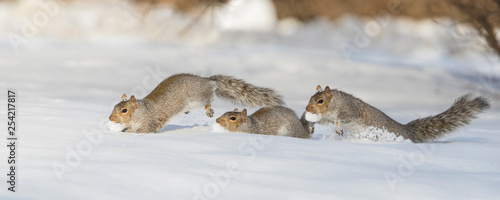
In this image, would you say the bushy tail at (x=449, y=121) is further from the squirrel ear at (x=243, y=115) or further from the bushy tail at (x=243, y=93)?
the squirrel ear at (x=243, y=115)

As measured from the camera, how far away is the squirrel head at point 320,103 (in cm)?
562

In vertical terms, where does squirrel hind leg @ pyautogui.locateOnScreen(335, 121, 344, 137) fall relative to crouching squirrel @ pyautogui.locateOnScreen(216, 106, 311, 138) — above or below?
below

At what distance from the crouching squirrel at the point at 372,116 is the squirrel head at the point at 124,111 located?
1.33m

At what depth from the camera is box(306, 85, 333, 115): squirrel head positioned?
18.5 ft

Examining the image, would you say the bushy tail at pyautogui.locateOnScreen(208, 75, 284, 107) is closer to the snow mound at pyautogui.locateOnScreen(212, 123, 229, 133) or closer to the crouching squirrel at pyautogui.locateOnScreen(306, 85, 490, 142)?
the crouching squirrel at pyautogui.locateOnScreen(306, 85, 490, 142)

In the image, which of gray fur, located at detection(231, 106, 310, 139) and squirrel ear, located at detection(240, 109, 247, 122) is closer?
squirrel ear, located at detection(240, 109, 247, 122)

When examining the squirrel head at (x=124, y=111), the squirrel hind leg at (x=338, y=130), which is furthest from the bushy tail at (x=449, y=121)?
the squirrel head at (x=124, y=111)

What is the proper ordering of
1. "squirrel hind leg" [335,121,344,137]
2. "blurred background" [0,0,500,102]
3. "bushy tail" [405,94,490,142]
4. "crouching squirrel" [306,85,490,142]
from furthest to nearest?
"blurred background" [0,0,500,102] < "bushy tail" [405,94,490,142] < "crouching squirrel" [306,85,490,142] < "squirrel hind leg" [335,121,344,137]

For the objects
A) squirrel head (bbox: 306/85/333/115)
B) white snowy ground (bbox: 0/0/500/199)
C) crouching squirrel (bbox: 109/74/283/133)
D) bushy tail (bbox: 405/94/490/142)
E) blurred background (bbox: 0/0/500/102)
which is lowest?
white snowy ground (bbox: 0/0/500/199)

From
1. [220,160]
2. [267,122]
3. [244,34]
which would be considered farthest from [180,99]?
[244,34]

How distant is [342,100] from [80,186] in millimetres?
2805

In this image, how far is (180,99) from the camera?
228 inches

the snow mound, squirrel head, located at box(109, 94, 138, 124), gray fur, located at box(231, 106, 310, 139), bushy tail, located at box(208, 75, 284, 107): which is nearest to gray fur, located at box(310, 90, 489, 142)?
gray fur, located at box(231, 106, 310, 139)

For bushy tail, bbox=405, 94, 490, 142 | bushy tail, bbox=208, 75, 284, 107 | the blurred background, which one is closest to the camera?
bushy tail, bbox=208, 75, 284, 107
